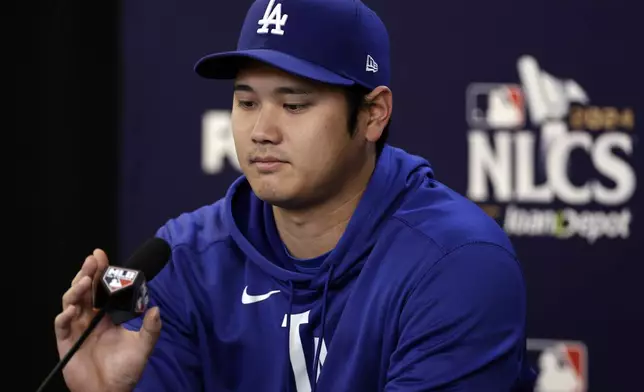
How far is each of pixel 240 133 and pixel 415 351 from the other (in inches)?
18.0

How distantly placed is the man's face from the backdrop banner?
1.07 m

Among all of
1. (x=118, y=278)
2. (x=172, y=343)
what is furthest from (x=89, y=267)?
(x=172, y=343)

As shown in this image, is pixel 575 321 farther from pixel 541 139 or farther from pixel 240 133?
pixel 240 133

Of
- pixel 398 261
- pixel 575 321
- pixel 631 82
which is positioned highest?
pixel 631 82

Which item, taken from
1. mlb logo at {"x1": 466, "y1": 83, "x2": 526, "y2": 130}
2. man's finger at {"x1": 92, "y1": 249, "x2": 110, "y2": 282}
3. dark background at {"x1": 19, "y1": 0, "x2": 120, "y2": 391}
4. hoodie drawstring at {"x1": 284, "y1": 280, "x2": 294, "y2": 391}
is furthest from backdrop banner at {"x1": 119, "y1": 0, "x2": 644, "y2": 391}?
man's finger at {"x1": 92, "y1": 249, "x2": 110, "y2": 282}

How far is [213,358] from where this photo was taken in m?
1.85

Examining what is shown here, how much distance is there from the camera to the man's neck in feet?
6.06

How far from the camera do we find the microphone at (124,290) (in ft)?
4.80

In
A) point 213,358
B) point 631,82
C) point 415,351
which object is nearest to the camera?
point 415,351

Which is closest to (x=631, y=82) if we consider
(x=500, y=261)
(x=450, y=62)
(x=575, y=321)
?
(x=450, y=62)

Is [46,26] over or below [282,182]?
over

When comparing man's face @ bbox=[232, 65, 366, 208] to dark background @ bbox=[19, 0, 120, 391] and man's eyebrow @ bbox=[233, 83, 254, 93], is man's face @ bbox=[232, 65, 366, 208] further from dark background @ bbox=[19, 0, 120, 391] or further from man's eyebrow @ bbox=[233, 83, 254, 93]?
dark background @ bbox=[19, 0, 120, 391]

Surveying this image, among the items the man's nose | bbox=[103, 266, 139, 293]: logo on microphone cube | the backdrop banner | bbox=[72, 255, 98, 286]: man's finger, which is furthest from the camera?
the backdrop banner

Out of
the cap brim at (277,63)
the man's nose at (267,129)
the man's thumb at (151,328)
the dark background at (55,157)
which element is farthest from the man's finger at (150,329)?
the dark background at (55,157)
